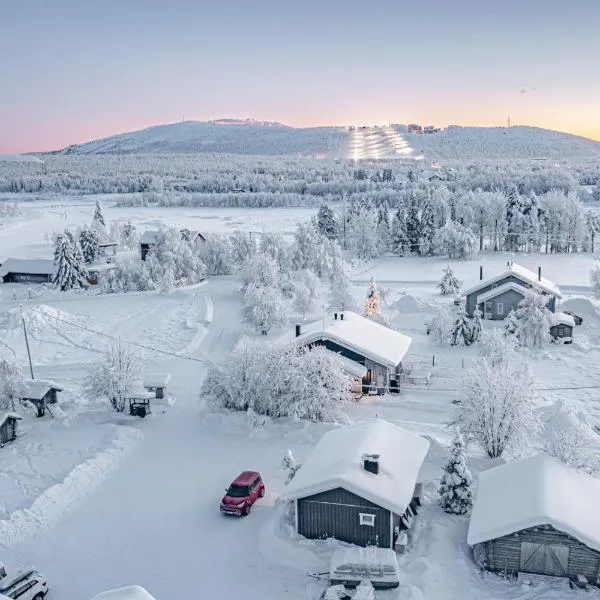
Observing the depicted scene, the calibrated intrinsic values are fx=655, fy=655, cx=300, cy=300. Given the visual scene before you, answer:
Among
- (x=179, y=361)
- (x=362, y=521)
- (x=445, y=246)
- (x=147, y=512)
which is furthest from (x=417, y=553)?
(x=445, y=246)

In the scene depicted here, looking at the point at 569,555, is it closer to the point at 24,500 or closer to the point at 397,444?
the point at 397,444

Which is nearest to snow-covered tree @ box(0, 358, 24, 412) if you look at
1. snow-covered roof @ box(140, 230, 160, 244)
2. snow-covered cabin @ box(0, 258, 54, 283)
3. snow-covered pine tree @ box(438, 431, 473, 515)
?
snow-covered pine tree @ box(438, 431, 473, 515)

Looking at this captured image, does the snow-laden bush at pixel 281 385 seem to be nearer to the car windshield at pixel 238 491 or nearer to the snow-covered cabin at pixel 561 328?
the car windshield at pixel 238 491

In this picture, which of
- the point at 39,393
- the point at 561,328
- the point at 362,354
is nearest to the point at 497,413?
the point at 362,354

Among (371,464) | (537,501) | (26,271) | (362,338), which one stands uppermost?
(362,338)

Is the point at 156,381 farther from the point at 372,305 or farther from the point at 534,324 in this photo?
the point at 534,324

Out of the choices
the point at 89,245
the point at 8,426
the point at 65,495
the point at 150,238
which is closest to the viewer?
the point at 65,495
